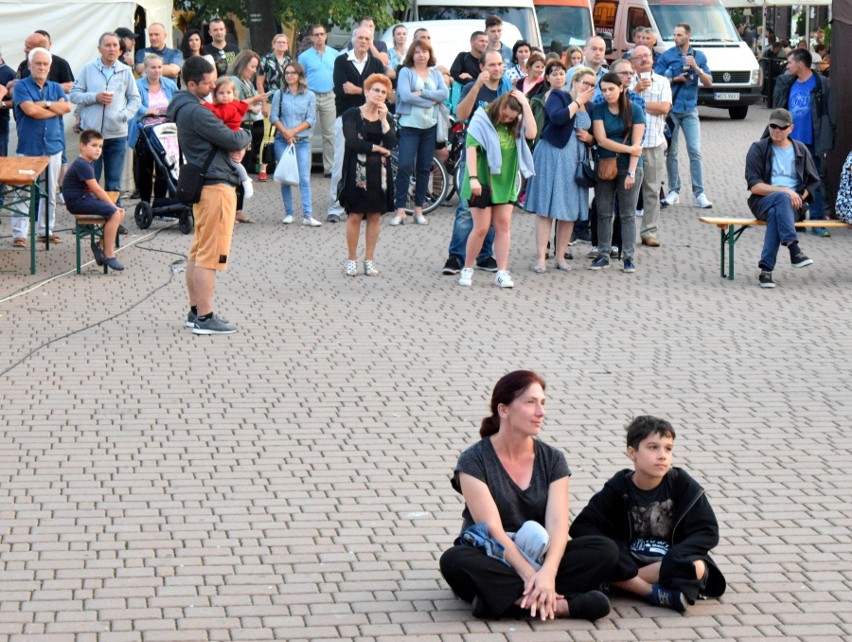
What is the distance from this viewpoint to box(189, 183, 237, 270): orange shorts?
411 inches

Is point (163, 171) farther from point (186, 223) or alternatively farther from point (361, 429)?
point (361, 429)

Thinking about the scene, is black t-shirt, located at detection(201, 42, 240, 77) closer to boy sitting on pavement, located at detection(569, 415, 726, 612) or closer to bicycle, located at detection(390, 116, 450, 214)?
bicycle, located at detection(390, 116, 450, 214)

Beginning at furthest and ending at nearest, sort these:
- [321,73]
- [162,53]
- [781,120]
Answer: [162,53], [321,73], [781,120]

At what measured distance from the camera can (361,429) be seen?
26.8 feet

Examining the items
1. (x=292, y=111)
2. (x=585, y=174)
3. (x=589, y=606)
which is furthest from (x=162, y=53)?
(x=589, y=606)

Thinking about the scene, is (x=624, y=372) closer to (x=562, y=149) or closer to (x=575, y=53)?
(x=562, y=149)

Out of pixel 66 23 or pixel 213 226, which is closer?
pixel 213 226

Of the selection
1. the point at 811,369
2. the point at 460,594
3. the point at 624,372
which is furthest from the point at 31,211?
the point at 460,594

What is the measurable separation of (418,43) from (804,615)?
11.3 meters

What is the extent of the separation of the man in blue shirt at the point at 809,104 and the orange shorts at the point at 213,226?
7109 mm

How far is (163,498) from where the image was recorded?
6895 millimetres

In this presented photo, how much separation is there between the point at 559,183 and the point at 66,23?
319 inches

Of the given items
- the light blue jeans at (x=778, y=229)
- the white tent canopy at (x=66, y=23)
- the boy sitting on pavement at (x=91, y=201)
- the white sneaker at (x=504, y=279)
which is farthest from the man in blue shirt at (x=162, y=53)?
the light blue jeans at (x=778, y=229)

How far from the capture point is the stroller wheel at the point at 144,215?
1565 centimetres
